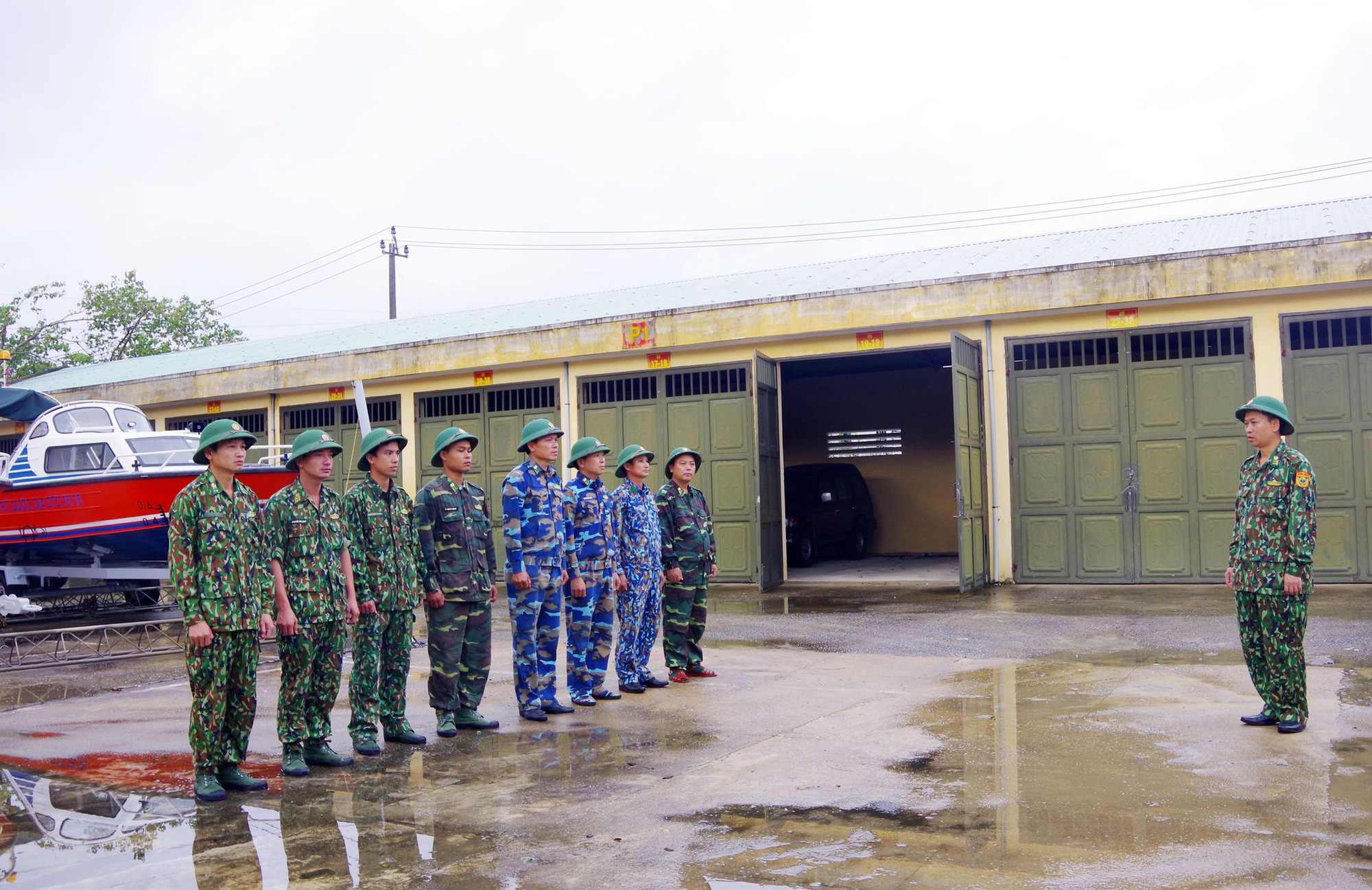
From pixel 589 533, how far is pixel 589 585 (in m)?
0.33

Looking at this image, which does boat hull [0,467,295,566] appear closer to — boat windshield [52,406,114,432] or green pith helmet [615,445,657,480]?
boat windshield [52,406,114,432]

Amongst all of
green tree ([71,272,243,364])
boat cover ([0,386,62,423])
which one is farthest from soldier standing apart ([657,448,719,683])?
green tree ([71,272,243,364])

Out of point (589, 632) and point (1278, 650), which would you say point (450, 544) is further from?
point (1278, 650)

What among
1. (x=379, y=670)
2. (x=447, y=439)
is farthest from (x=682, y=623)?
(x=379, y=670)

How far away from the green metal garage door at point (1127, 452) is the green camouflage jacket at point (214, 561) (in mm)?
10529

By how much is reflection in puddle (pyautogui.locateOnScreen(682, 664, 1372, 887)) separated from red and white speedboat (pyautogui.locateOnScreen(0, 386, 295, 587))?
408 inches

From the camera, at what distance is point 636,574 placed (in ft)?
26.3

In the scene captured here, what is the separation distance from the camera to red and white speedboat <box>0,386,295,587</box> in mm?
14094

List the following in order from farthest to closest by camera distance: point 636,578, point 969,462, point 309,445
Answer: point 969,462 → point 636,578 → point 309,445

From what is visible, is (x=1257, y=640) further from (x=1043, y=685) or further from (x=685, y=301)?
(x=685, y=301)

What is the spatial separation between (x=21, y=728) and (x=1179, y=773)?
6.76m

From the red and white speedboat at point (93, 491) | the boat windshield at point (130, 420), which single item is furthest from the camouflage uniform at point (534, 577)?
the boat windshield at point (130, 420)

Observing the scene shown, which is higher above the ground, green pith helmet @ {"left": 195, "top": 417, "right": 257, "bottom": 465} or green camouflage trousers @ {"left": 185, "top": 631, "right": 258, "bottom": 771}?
green pith helmet @ {"left": 195, "top": 417, "right": 257, "bottom": 465}

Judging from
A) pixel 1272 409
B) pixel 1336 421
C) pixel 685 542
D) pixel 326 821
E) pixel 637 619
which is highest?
pixel 1336 421
